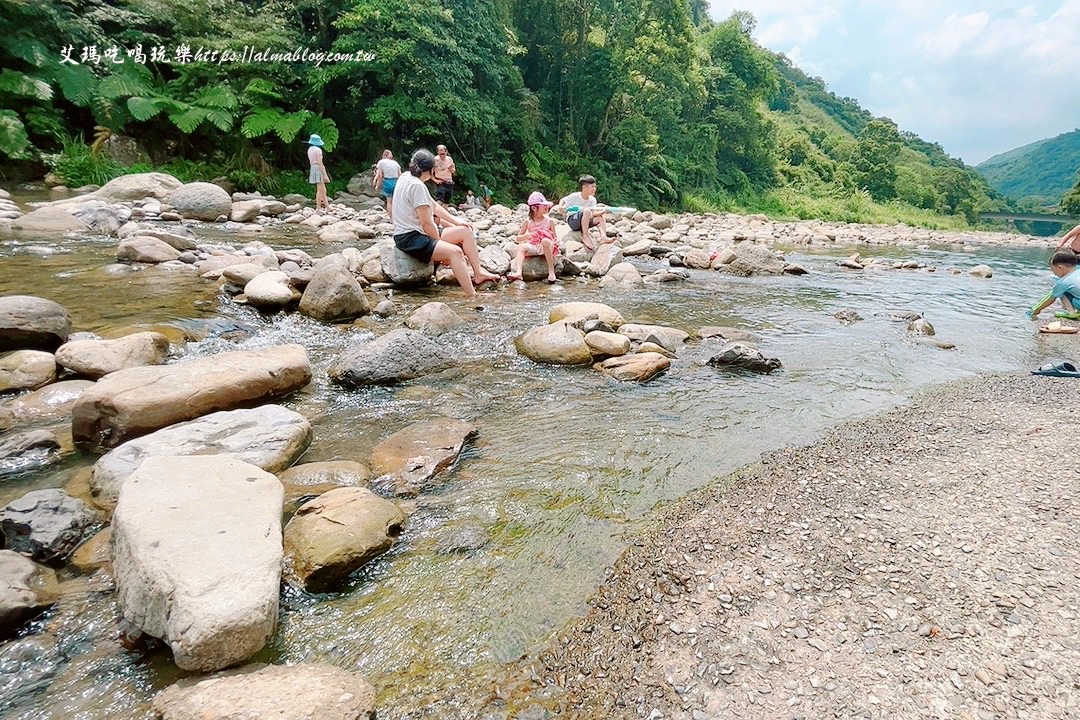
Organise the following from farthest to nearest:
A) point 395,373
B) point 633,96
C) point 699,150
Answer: point 699,150 → point 633,96 → point 395,373

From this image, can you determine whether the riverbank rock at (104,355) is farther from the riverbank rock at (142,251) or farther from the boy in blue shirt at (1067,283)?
the boy in blue shirt at (1067,283)

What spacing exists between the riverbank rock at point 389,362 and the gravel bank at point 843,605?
2.45 meters

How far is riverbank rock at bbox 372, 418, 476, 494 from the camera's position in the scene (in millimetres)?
2949

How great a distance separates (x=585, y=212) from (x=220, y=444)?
889 cm

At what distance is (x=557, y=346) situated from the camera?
493cm

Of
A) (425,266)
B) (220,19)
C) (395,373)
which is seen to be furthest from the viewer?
(220,19)

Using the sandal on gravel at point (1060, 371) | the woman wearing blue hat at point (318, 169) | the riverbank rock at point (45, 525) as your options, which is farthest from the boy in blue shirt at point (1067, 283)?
the woman wearing blue hat at point (318, 169)

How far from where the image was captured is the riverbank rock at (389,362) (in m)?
4.15

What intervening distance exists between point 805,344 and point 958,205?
71568 mm

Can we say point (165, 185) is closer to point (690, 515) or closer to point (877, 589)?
point (690, 515)

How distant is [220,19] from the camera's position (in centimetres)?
1631

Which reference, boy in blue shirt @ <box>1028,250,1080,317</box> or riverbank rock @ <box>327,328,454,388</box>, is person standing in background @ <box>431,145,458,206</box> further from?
boy in blue shirt @ <box>1028,250,1080,317</box>

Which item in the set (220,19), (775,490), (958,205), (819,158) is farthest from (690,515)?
(958,205)

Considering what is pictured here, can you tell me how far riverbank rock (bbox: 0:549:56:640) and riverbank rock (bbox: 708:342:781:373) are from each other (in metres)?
4.70
